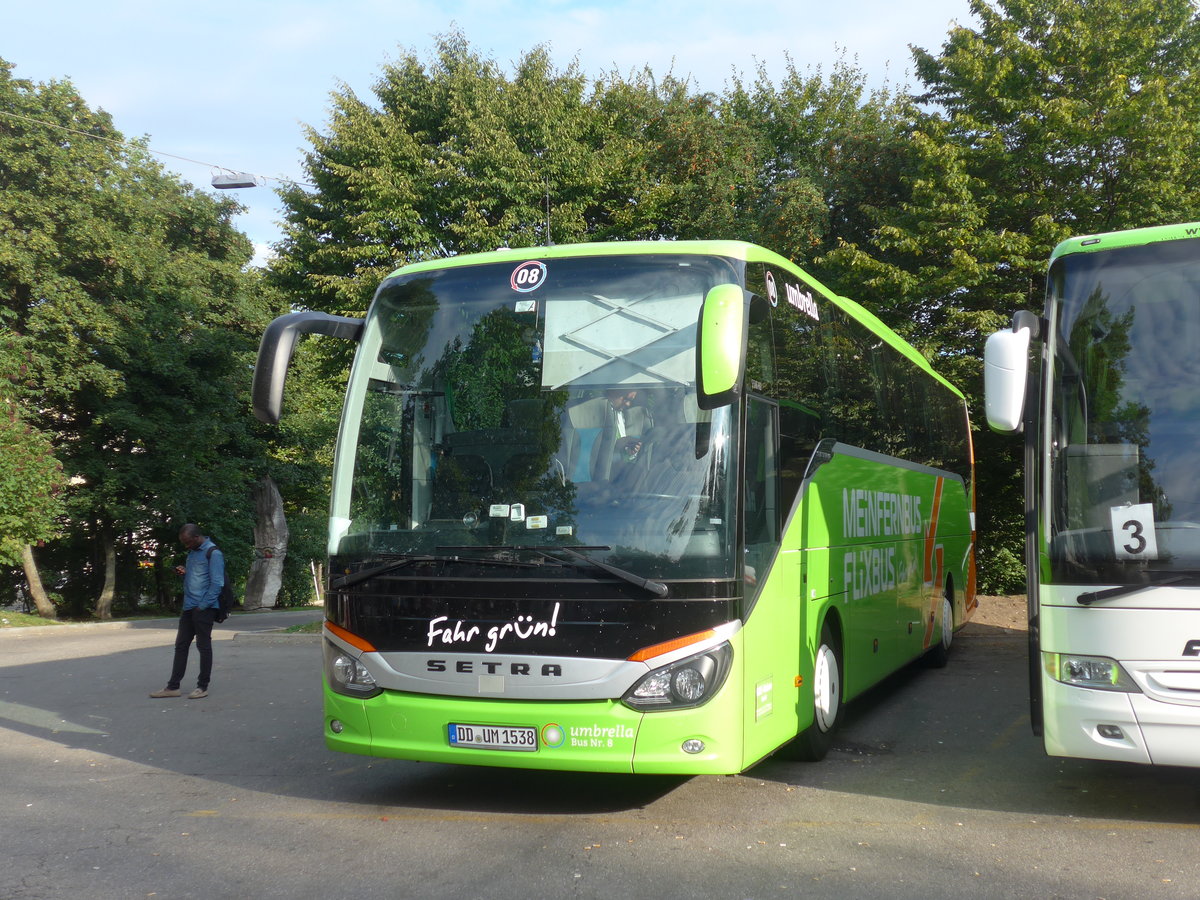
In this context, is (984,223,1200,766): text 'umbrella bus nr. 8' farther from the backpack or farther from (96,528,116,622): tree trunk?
(96,528,116,622): tree trunk

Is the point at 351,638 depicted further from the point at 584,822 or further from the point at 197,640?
the point at 197,640

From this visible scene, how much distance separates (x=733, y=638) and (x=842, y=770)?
7.67 feet

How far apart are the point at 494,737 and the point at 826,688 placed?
302 centimetres

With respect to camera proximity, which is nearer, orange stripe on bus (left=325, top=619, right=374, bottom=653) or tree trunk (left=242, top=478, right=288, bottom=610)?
orange stripe on bus (left=325, top=619, right=374, bottom=653)

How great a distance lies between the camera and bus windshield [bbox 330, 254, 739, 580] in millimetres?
6270

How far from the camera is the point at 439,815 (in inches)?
268

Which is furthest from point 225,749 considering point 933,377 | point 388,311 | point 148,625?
point 148,625

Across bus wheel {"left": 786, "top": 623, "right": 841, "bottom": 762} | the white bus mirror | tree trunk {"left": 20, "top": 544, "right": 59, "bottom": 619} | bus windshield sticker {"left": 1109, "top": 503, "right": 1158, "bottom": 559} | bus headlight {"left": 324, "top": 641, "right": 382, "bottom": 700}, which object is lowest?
tree trunk {"left": 20, "top": 544, "right": 59, "bottom": 619}

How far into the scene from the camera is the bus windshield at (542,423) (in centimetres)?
627

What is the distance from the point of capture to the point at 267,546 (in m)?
40.2

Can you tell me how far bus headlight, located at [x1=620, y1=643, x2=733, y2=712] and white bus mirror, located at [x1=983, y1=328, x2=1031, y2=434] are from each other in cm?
207

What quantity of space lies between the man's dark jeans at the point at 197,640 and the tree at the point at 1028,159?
13.3 metres

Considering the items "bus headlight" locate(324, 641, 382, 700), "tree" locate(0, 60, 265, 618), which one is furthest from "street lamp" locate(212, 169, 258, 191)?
"bus headlight" locate(324, 641, 382, 700)

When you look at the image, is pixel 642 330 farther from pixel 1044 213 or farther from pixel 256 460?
pixel 256 460
